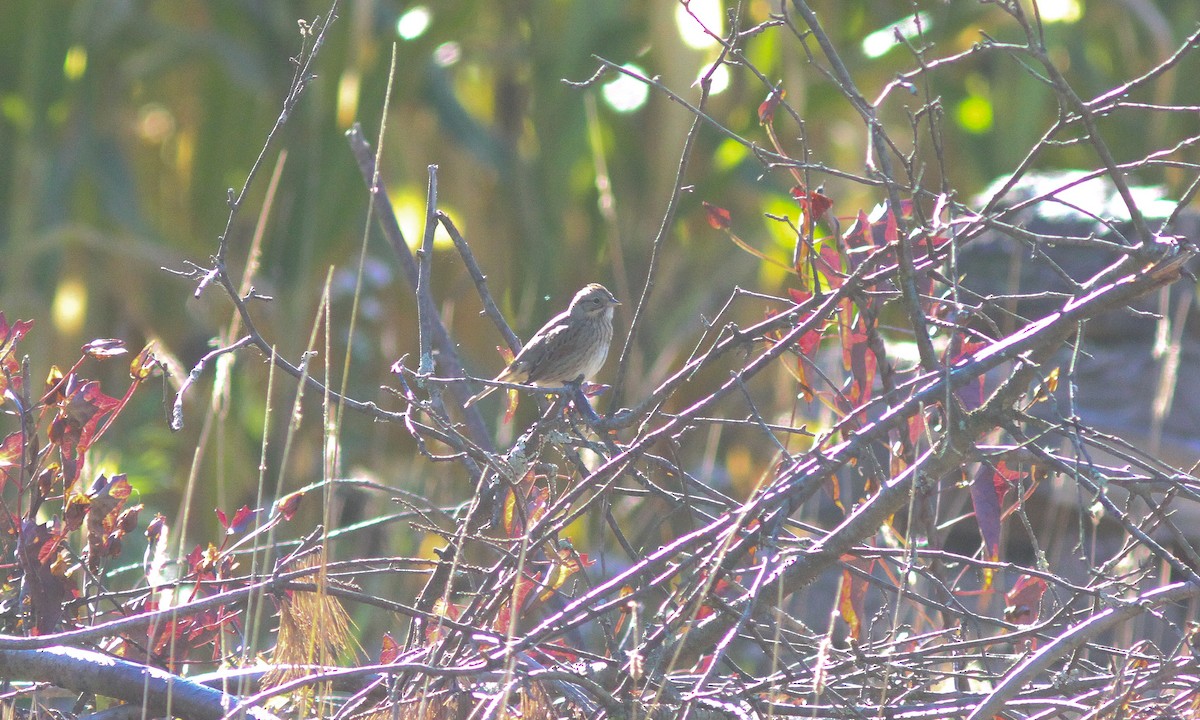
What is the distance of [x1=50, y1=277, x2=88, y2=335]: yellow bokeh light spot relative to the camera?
7.41 meters

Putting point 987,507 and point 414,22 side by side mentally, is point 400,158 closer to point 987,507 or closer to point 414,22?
point 414,22

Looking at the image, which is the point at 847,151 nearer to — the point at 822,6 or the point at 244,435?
the point at 822,6

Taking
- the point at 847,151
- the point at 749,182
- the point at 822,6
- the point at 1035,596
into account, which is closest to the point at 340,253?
the point at 749,182

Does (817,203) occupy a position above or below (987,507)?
above

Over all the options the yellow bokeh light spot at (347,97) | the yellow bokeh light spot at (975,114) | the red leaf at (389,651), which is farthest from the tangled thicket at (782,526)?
the yellow bokeh light spot at (975,114)

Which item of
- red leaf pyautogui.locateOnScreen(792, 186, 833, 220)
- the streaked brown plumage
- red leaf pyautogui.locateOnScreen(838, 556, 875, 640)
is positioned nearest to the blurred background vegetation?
the streaked brown plumage

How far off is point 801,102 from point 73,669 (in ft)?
19.7

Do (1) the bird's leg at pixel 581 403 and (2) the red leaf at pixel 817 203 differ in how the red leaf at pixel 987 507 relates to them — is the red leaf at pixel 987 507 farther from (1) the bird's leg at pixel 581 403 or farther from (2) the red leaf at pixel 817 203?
(1) the bird's leg at pixel 581 403

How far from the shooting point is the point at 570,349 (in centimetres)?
425

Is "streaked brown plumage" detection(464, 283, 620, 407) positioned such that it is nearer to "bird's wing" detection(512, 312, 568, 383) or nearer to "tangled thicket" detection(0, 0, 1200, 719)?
"bird's wing" detection(512, 312, 568, 383)

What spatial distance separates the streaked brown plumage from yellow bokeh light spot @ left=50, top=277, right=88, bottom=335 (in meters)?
4.16

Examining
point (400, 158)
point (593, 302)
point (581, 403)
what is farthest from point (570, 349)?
point (400, 158)

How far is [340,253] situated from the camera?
789 cm

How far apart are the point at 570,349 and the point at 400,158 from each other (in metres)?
3.95
